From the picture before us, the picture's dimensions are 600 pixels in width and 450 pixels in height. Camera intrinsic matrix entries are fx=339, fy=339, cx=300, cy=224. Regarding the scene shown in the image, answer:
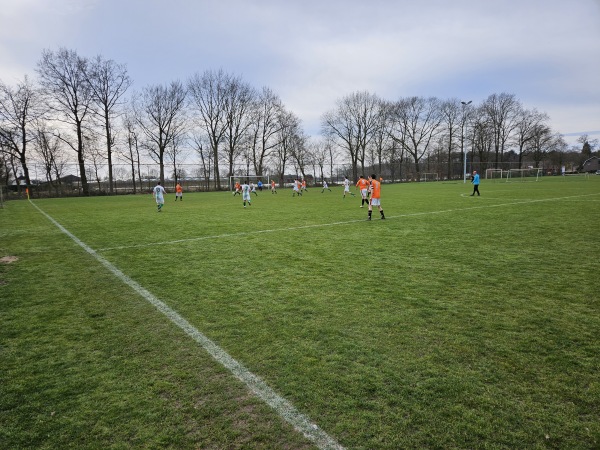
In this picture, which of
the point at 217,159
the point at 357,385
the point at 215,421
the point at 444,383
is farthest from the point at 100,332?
the point at 217,159

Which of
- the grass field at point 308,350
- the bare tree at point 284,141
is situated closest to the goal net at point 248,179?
the bare tree at point 284,141

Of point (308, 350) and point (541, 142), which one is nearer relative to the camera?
point (308, 350)

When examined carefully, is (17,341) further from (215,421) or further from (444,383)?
(444,383)

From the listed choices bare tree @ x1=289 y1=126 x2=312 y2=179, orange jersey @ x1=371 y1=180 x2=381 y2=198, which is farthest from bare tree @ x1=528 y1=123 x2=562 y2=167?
orange jersey @ x1=371 y1=180 x2=381 y2=198

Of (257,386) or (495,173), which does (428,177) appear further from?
(257,386)

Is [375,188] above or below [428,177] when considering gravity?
below

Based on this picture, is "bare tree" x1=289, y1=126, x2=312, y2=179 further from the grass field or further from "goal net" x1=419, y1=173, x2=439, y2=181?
the grass field

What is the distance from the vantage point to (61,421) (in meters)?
2.62

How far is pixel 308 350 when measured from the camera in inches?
142

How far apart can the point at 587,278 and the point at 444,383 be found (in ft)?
15.0

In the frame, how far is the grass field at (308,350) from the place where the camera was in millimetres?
2506

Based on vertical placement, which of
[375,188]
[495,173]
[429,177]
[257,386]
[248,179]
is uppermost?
[248,179]

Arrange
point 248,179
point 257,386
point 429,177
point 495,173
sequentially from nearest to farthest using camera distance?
point 257,386
point 248,179
point 495,173
point 429,177

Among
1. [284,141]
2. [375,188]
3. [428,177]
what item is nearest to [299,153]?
[284,141]
